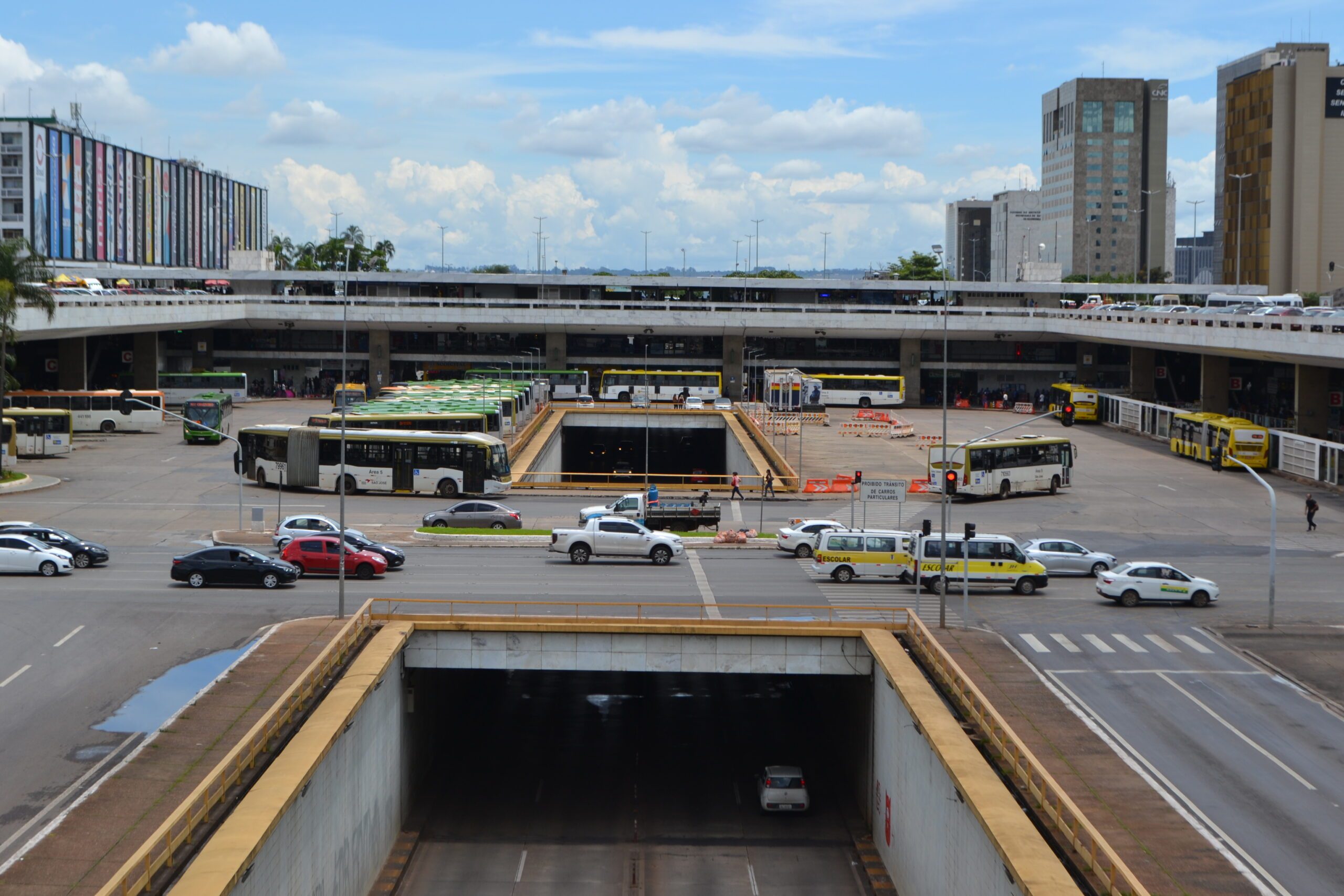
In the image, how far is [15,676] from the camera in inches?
1200

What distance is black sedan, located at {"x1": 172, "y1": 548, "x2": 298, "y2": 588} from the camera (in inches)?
1588

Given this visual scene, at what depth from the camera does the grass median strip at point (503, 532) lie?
50062 millimetres

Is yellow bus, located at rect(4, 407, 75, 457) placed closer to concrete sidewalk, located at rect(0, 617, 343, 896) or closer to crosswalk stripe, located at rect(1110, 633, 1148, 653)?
concrete sidewalk, located at rect(0, 617, 343, 896)

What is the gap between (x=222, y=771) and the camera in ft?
70.6

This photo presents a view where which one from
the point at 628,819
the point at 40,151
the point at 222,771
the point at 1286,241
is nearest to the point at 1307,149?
the point at 1286,241

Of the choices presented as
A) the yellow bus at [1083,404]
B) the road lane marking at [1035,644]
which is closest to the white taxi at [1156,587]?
the road lane marking at [1035,644]

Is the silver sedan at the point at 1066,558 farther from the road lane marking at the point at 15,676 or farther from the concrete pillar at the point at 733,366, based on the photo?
the concrete pillar at the point at 733,366

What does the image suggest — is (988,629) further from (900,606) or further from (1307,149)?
(1307,149)

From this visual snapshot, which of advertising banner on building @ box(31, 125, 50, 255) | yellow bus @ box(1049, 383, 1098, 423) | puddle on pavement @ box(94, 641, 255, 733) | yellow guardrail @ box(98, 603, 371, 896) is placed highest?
advertising banner on building @ box(31, 125, 50, 255)

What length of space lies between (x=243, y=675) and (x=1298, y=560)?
36.0 metres

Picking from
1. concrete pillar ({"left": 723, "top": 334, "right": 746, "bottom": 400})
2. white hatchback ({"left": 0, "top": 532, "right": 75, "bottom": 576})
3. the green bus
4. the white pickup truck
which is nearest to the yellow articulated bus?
the white pickup truck

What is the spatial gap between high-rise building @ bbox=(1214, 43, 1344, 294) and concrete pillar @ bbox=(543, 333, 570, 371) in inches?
3488

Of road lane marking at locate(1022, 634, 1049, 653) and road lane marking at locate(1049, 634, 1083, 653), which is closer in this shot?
road lane marking at locate(1022, 634, 1049, 653)

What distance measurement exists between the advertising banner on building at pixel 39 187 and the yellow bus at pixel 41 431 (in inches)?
3648
